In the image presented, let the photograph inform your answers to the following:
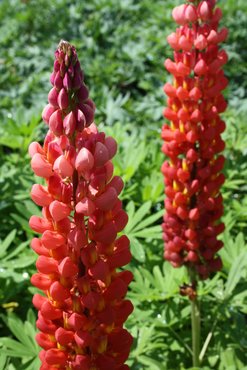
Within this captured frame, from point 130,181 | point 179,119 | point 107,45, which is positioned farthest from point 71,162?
point 107,45

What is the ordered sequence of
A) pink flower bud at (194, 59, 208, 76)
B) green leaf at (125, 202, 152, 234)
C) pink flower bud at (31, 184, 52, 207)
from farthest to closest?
green leaf at (125, 202, 152, 234)
pink flower bud at (194, 59, 208, 76)
pink flower bud at (31, 184, 52, 207)

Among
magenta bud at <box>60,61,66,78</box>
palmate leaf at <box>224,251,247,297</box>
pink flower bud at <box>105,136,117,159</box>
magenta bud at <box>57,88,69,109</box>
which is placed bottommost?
palmate leaf at <box>224,251,247,297</box>

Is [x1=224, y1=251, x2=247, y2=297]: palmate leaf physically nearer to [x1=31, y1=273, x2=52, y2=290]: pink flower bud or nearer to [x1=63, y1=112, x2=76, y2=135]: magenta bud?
[x1=31, y1=273, x2=52, y2=290]: pink flower bud

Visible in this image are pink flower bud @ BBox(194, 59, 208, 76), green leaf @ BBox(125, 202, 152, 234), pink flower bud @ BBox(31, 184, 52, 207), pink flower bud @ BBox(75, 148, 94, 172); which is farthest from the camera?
green leaf @ BBox(125, 202, 152, 234)

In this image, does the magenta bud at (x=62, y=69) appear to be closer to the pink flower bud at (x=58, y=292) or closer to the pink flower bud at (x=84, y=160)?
the pink flower bud at (x=84, y=160)

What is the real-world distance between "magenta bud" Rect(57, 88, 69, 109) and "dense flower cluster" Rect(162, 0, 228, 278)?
0.86m

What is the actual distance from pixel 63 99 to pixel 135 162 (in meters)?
1.82

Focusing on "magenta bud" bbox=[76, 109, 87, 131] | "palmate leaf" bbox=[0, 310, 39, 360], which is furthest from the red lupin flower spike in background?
"magenta bud" bbox=[76, 109, 87, 131]

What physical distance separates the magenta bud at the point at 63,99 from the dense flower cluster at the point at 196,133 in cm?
86

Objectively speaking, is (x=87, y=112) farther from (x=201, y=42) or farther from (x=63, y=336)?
(x=201, y=42)

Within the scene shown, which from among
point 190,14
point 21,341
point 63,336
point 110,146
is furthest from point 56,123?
point 21,341

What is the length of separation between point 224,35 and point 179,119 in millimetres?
382

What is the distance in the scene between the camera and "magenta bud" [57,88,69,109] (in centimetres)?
145

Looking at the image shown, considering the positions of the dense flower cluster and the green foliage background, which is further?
the green foliage background
